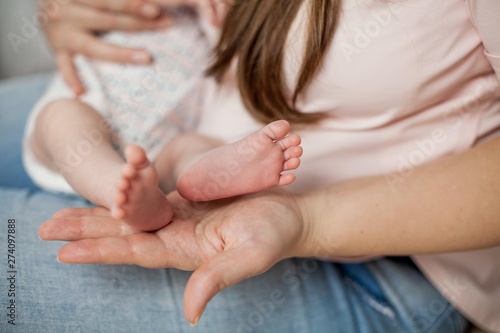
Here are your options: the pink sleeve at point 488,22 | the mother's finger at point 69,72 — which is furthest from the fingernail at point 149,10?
the pink sleeve at point 488,22

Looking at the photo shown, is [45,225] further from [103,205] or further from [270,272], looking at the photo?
[270,272]

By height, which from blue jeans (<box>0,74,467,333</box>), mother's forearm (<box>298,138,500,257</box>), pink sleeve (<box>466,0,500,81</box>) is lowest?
blue jeans (<box>0,74,467,333</box>)

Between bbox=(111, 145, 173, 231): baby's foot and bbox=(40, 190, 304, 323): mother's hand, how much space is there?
3cm

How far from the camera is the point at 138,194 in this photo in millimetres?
528

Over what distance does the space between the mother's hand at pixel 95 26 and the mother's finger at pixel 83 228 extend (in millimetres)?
371

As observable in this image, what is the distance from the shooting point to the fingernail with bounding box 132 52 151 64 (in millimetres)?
899

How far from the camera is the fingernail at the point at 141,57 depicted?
0.90 metres

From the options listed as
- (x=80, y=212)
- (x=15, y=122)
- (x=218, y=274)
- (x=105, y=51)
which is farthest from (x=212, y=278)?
(x=15, y=122)

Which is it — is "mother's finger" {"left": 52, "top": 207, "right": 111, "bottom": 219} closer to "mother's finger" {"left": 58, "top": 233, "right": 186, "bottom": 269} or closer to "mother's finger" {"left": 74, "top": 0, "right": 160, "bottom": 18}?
"mother's finger" {"left": 58, "top": 233, "right": 186, "bottom": 269}

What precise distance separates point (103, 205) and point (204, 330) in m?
0.21

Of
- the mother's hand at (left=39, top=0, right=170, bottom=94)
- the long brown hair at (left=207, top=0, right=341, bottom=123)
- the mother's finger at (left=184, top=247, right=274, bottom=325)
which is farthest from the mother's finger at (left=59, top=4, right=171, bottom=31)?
the mother's finger at (left=184, top=247, right=274, bottom=325)

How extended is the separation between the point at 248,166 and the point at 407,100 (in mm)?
247

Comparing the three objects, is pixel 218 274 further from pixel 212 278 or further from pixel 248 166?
pixel 248 166

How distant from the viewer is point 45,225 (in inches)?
22.5
